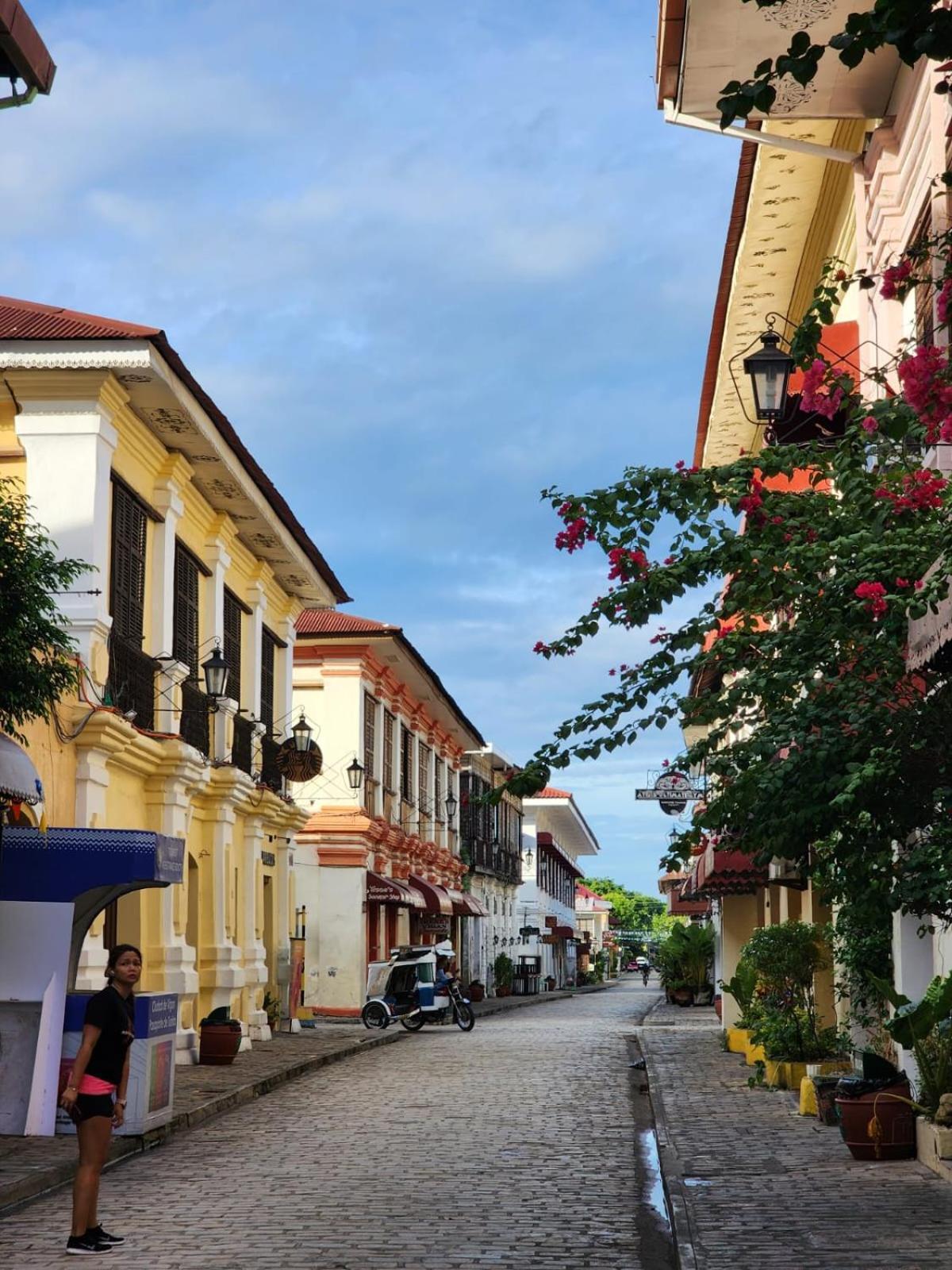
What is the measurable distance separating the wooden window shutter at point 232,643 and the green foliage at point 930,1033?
13.9 metres

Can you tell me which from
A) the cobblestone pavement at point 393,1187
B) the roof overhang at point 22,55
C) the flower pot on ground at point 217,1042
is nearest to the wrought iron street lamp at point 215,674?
the flower pot on ground at point 217,1042

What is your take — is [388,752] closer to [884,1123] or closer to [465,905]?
[465,905]

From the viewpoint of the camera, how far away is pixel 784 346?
1538 cm

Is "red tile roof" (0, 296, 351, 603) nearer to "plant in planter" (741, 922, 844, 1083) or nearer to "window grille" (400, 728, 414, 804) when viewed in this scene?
"plant in planter" (741, 922, 844, 1083)

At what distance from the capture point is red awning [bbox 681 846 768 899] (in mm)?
19953

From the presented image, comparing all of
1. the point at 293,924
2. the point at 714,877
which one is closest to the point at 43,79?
the point at 714,877

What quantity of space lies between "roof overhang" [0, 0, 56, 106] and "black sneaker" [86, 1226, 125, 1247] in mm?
5396

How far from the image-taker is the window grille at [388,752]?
1444 inches

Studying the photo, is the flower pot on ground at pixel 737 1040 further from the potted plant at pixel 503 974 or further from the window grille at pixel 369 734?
the potted plant at pixel 503 974

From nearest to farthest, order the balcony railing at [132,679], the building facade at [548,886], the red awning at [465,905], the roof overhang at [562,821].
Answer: the balcony railing at [132,679]
the red awning at [465,905]
the building facade at [548,886]
the roof overhang at [562,821]

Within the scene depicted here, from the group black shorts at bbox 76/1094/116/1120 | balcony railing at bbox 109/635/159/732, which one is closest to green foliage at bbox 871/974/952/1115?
black shorts at bbox 76/1094/116/1120

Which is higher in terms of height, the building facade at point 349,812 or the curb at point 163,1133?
the building facade at point 349,812

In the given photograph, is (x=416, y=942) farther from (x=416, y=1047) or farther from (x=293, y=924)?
(x=416, y=1047)

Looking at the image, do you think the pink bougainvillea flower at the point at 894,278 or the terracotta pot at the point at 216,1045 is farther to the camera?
the terracotta pot at the point at 216,1045
